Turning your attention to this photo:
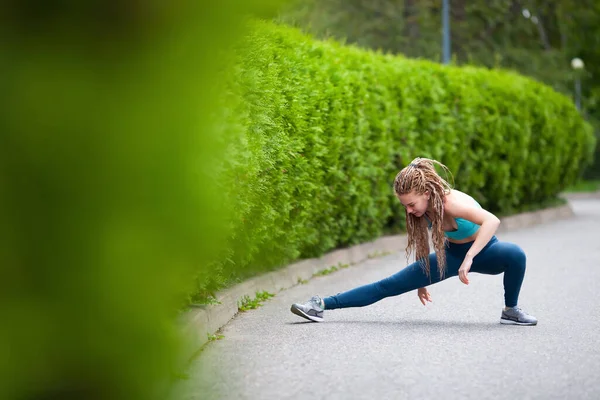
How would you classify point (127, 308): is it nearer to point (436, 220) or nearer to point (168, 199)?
point (168, 199)

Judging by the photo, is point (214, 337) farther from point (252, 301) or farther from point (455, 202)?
point (455, 202)

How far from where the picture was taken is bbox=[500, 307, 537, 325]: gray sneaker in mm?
7289

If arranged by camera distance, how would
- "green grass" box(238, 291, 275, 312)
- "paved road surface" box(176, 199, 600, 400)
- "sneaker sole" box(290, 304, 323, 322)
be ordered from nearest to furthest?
"paved road surface" box(176, 199, 600, 400) < "sneaker sole" box(290, 304, 323, 322) < "green grass" box(238, 291, 275, 312)

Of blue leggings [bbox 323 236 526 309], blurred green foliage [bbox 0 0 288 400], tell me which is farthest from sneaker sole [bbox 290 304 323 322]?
blurred green foliage [bbox 0 0 288 400]

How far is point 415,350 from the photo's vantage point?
6262mm

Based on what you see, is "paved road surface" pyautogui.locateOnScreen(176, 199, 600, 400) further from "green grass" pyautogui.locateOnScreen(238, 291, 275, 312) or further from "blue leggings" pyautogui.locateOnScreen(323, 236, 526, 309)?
"blue leggings" pyautogui.locateOnScreen(323, 236, 526, 309)

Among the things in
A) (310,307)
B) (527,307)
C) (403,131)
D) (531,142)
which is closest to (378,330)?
(310,307)

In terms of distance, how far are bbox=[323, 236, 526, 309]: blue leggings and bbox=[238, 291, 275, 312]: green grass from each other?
90cm

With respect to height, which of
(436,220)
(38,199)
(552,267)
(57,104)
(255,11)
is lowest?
(552,267)

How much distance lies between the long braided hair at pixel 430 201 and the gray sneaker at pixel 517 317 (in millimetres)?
560

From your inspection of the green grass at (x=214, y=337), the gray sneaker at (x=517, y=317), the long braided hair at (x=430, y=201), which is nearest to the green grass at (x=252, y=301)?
the green grass at (x=214, y=337)

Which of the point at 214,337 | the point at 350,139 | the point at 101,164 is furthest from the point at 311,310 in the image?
the point at 101,164

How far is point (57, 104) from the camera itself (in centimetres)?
265

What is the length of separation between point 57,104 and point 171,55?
0.35 metres
